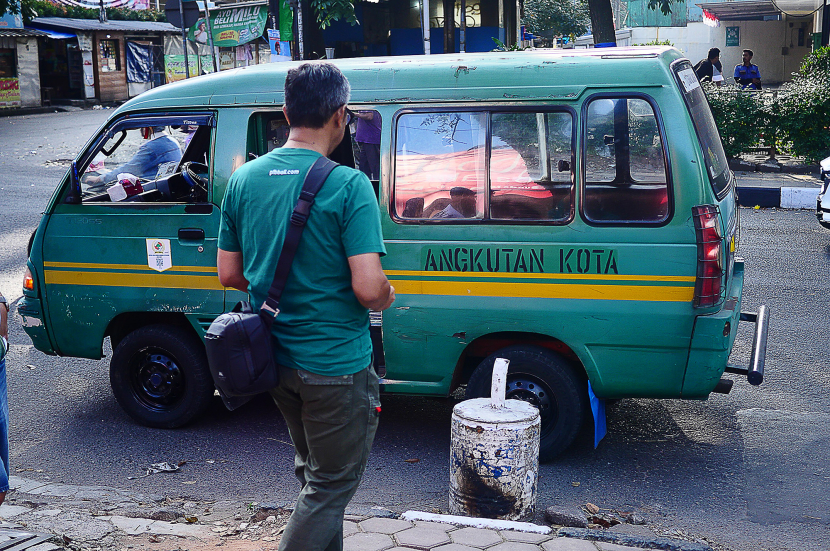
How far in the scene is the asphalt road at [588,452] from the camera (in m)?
4.09

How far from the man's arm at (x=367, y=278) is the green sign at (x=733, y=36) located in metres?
42.0

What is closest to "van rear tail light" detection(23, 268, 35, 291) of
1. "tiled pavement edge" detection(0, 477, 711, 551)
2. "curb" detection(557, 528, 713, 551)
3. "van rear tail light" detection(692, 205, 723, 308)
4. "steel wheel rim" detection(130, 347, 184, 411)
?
"steel wheel rim" detection(130, 347, 184, 411)

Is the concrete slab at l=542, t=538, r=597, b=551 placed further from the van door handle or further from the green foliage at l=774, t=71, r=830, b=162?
the green foliage at l=774, t=71, r=830, b=162

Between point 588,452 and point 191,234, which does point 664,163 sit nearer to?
point 588,452

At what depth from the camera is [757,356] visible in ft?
14.5

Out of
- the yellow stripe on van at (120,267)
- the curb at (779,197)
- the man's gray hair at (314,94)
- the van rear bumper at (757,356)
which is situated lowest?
the van rear bumper at (757,356)

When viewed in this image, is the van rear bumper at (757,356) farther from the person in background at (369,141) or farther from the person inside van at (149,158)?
the person inside van at (149,158)

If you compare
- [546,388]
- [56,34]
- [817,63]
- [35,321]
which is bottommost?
[546,388]

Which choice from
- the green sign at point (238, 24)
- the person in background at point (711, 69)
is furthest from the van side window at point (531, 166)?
the green sign at point (238, 24)

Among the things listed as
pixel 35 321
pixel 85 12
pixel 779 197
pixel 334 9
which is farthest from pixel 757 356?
pixel 85 12

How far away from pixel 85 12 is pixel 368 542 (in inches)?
1506

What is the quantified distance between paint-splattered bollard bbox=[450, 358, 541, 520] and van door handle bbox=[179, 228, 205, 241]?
1.88 meters

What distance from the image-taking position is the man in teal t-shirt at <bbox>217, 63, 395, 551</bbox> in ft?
8.30

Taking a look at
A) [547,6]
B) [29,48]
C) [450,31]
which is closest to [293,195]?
[450,31]
